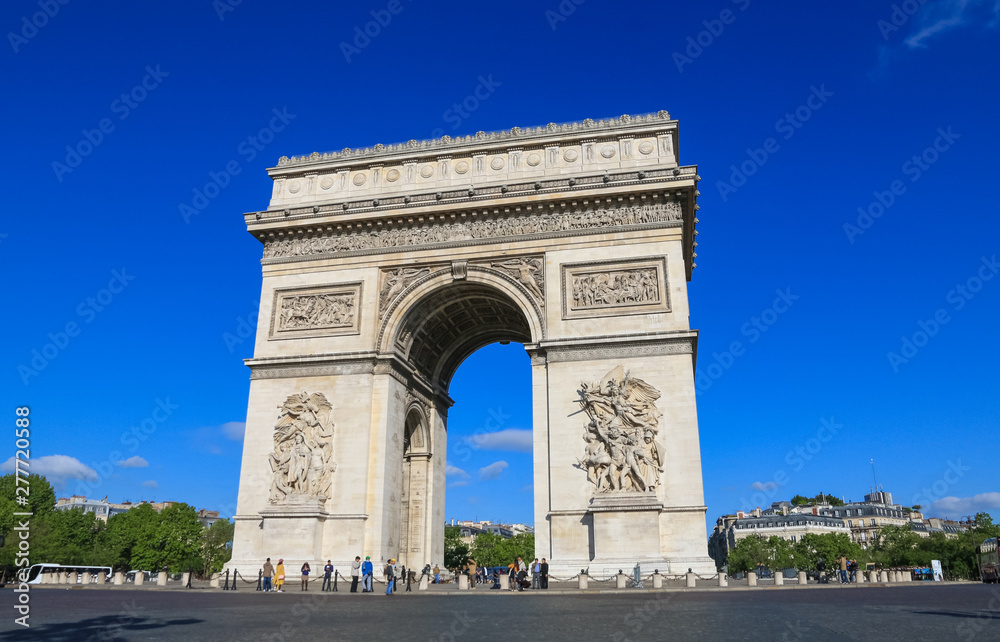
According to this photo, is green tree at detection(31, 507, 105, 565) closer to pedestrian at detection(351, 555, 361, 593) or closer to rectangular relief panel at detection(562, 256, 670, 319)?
pedestrian at detection(351, 555, 361, 593)

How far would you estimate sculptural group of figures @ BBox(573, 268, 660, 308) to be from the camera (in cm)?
2277

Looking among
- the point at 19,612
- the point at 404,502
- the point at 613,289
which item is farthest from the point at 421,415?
the point at 19,612

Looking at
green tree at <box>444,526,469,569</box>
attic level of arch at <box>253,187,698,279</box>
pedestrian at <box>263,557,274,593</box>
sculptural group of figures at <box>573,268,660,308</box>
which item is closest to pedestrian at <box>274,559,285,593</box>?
pedestrian at <box>263,557,274,593</box>

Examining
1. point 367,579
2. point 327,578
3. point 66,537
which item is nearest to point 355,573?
point 367,579

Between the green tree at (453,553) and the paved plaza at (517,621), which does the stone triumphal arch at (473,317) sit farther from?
the green tree at (453,553)

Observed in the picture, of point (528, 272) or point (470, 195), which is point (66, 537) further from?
point (528, 272)

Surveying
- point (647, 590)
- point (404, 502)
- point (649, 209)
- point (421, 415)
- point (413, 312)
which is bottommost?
point (647, 590)

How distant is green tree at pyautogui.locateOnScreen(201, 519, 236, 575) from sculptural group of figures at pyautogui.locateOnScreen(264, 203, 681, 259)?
179 ft

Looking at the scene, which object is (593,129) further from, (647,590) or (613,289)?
(647,590)

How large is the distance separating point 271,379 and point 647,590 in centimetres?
1366

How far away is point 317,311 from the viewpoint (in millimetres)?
25078

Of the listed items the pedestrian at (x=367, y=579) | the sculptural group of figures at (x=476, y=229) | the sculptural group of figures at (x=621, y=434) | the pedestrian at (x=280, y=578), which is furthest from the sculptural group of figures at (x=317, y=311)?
the sculptural group of figures at (x=621, y=434)

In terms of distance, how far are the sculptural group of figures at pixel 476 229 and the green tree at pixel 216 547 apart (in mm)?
54439

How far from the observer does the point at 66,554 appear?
49375 millimetres
